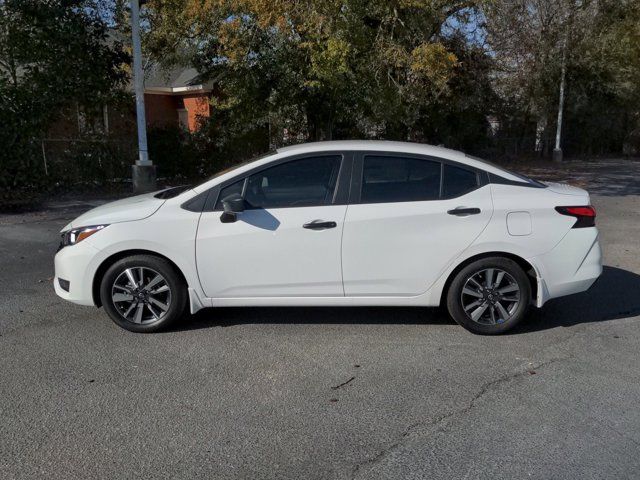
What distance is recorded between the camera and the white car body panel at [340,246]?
482 centimetres

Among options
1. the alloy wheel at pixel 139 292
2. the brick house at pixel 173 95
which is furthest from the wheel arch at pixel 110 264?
the brick house at pixel 173 95

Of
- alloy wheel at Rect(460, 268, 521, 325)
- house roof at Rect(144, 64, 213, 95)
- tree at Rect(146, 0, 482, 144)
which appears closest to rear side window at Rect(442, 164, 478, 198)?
alloy wheel at Rect(460, 268, 521, 325)

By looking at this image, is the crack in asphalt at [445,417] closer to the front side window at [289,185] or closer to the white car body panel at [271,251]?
the white car body panel at [271,251]

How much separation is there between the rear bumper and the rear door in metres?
0.65

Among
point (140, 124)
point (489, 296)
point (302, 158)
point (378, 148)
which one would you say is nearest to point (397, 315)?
point (489, 296)

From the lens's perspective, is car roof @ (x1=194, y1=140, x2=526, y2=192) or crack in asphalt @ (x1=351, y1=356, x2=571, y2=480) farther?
car roof @ (x1=194, y1=140, x2=526, y2=192)

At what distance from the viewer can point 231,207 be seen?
Result: 473 centimetres

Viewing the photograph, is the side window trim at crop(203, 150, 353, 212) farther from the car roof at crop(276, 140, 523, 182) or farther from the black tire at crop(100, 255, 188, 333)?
the black tire at crop(100, 255, 188, 333)

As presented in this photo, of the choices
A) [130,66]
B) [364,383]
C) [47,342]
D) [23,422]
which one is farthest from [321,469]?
[130,66]

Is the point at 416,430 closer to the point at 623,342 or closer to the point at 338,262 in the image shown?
the point at 338,262

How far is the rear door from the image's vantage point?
190 inches

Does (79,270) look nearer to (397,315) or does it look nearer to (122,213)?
(122,213)

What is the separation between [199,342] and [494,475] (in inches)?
105

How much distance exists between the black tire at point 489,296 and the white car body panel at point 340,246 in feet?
0.34
